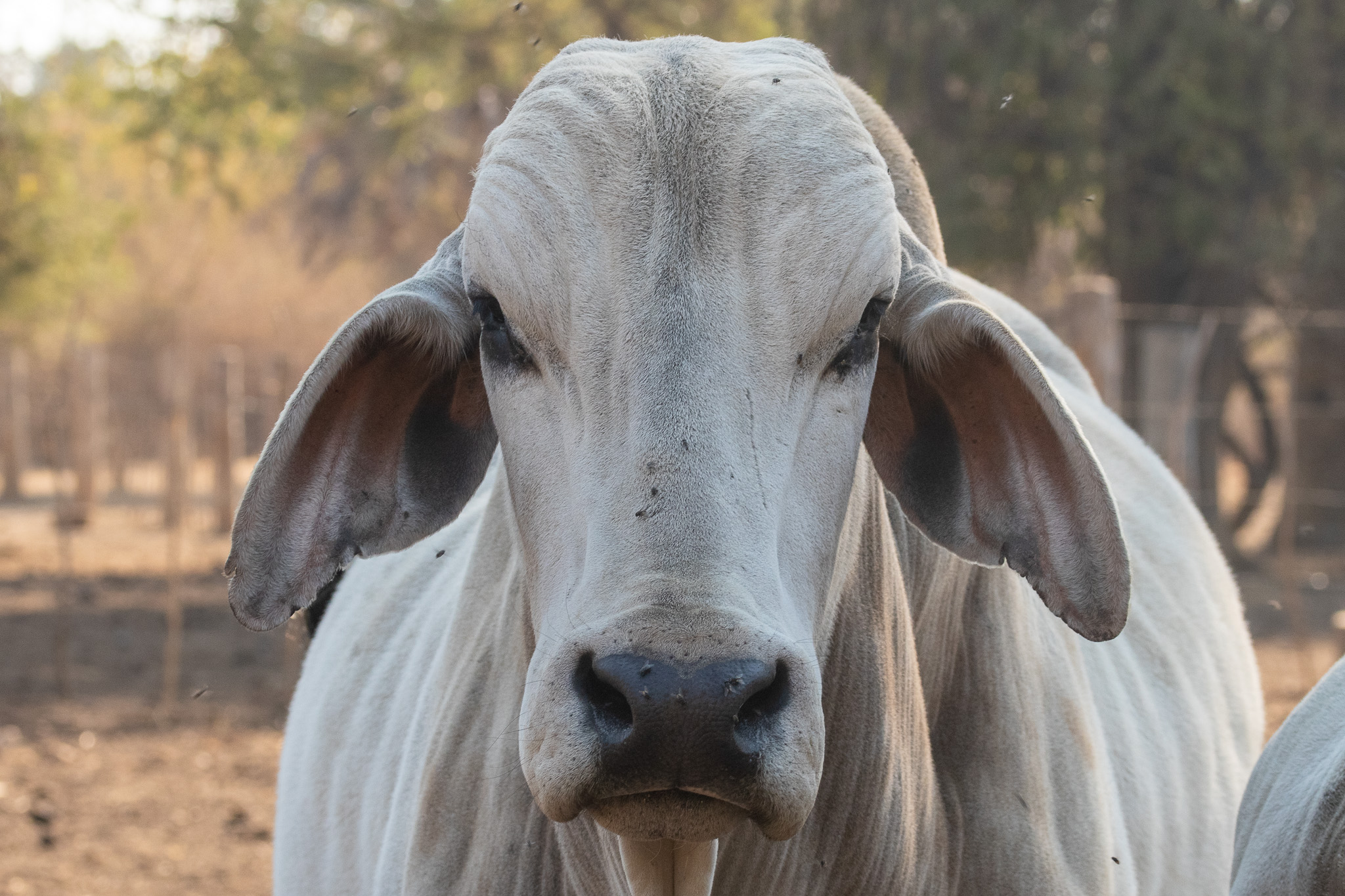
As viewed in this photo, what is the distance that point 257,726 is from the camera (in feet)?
27.3

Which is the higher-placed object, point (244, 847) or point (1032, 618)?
point (1032, 618)

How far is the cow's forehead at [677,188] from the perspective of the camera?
6.30 ft

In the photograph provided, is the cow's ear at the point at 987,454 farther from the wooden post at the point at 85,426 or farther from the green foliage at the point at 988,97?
the wooden post at the point at 85,426

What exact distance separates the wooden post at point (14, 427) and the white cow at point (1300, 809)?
22069 millimetres

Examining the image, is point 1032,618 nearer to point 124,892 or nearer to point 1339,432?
point 124,892

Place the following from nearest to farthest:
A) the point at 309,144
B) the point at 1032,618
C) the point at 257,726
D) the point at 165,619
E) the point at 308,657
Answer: the point at 1032,618
the point at 308,657
the point at 257,726
the point at 165,619
the point at 309,144

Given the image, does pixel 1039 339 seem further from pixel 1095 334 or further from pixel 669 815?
pixel 1095 334

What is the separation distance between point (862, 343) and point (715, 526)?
446mm

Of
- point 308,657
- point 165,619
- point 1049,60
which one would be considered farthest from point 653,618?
point 1049,60

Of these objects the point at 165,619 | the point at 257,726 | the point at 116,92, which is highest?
the point at 116,92

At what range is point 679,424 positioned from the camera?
1810mm

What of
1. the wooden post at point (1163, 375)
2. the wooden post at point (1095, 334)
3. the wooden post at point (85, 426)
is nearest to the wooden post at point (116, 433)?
the wooden post at point (85, 426)

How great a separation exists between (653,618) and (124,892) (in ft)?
15.8

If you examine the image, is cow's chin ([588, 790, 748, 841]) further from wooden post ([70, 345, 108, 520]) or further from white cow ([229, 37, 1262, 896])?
wooden post ([70, 345, 108, 520])
